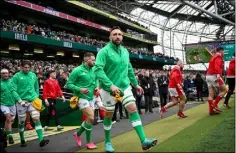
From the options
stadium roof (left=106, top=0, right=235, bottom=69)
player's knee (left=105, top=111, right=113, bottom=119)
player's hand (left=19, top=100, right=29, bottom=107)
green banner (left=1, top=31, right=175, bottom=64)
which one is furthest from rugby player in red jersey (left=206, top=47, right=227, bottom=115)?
stadium roof (left=106, top=0, right=235, bottom=69)

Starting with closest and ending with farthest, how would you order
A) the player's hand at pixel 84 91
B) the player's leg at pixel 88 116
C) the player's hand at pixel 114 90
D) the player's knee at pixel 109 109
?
the player's hand at pixel 114 90 < the player's knee at pixel 109 109 < the player's hand at pixel 84 91 < the player's leg at pixel 88 116

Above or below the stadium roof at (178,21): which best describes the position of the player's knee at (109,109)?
below

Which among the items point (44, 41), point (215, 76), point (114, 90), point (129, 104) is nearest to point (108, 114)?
point (129, 104)

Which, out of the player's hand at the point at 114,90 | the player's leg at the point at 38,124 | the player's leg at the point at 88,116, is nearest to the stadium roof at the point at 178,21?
the player's leg at the point at 38,124

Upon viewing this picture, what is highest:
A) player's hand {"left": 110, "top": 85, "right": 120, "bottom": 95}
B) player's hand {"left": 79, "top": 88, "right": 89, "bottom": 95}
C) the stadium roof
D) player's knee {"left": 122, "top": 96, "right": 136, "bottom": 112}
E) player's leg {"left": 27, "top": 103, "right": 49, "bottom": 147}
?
the stadium roof

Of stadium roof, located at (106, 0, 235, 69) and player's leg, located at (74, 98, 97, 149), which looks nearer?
player's leg, located at (74, 98, 97, 149)

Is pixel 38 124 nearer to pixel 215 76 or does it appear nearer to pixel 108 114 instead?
pixel 108 114

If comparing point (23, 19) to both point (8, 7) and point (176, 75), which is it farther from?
point (176, 75)

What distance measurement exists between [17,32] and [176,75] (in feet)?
50.6

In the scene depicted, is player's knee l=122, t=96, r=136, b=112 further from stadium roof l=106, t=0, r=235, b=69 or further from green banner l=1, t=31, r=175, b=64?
stadium roof l=106, t=0, r=235, b=69

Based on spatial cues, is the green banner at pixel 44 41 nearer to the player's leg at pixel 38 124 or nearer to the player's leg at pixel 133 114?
the player's leg at pixel 38 124

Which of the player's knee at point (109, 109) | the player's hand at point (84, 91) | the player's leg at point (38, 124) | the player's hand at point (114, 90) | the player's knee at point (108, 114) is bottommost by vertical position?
the player's leg at point (38, 124)

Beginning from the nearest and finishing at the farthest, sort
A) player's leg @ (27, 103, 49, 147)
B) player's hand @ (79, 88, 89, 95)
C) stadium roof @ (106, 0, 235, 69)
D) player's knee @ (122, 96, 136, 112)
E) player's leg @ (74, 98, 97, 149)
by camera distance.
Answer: player's knee @ (122, 96, 136, 112)
player's hand @ (79, 88, 89, 95)
player's leg @ (74, 98, 97, 149)
player's leg @ (27, 103, 49, 147)
stadium roof @ (106, 0, 235, 69)

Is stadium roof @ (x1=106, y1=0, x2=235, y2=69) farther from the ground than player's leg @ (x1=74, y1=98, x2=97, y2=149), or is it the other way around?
stadium roof @ (x1=106, y1=0, x2=235, y2=69)
